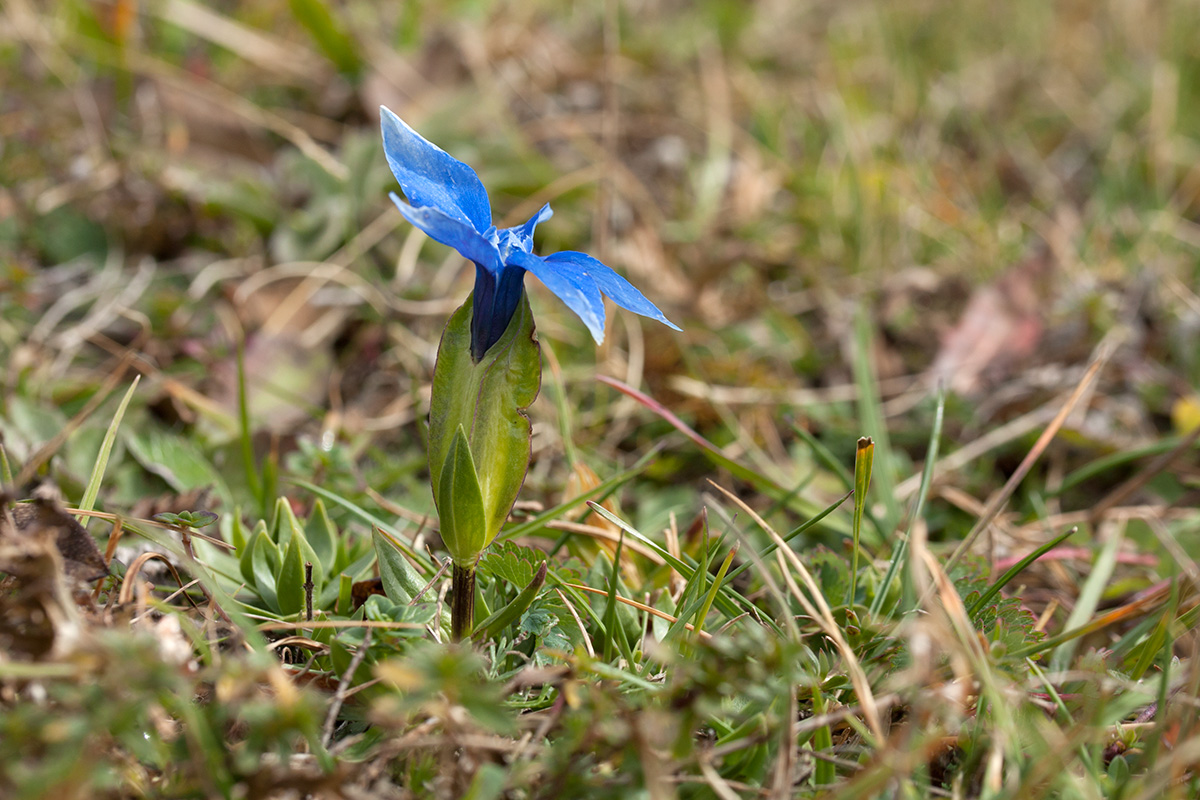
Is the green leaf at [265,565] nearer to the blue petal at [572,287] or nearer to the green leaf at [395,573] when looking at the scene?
the green leaf at [395,573]

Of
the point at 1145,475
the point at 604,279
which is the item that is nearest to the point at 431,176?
the point at 604,279

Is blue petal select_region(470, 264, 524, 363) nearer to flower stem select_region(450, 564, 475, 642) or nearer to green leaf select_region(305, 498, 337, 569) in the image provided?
flower stem select_region(450, 564, 475, 642)

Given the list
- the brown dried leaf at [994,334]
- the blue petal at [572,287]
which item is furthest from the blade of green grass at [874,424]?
the blue petal at [572,287]

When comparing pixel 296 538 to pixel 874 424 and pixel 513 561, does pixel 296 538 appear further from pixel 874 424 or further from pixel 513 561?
pixel 874 424

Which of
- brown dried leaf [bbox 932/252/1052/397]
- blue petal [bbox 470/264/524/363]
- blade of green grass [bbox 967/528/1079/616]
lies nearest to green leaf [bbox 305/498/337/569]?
blue petal [bbox 470/264/524/363]

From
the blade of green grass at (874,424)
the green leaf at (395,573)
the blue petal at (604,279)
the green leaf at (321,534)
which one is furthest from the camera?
the blade of green grass at (874,424)

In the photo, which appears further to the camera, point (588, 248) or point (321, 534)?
point (588, 248)
